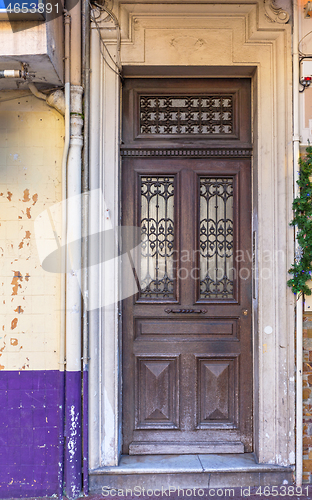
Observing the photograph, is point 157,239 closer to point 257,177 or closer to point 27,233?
point 257,177

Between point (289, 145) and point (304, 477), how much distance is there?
9.91 feet

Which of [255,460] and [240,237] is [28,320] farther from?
[255,460]

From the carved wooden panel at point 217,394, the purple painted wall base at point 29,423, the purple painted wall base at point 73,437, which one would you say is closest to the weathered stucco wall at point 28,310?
the purple painted wall base at point 29,423

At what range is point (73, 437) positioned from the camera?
9.99ft

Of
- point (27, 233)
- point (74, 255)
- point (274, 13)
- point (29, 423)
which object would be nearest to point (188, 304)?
point (74, 255)

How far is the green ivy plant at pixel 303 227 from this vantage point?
3102 mm

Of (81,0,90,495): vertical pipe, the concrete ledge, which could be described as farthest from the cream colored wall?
the concrete ledge

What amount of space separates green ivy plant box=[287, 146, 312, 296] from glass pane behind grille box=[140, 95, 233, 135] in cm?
83

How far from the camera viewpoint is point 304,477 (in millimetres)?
3154

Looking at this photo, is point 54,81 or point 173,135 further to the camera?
point 173,135

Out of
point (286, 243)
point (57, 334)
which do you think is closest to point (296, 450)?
point (286, 243)

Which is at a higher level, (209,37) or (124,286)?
(209,37)

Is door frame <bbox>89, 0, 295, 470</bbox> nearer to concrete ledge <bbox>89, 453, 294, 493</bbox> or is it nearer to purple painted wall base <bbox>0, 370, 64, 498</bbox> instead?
concrete ledge <bbox>89, 453, 294, 493</bbox>

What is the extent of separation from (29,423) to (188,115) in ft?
10.7
